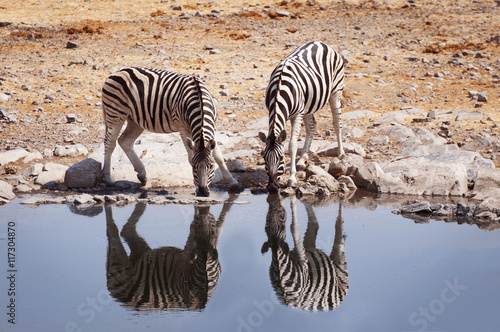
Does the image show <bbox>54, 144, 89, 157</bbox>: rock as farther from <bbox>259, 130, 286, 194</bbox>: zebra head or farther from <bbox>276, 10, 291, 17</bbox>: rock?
<bbox>276, 10, 291, 17</bbox>: rock

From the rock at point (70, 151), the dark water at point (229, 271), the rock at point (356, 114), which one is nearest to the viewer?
the dark water at point (229, 271)

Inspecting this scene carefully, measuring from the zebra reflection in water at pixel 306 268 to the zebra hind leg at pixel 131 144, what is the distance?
2827 mm

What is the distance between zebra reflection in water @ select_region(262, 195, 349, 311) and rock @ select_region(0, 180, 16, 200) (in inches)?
165

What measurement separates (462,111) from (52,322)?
11.7 m

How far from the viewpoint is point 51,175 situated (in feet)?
35.9

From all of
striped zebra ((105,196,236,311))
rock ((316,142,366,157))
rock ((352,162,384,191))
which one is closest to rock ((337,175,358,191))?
rock ((352,162,384,191))

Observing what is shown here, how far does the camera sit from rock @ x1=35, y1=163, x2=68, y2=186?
10.8 m

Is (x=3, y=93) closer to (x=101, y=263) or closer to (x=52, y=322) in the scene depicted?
(x=101, y=263)

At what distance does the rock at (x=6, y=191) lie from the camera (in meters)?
9.82

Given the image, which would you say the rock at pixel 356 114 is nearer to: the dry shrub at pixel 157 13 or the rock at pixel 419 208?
the rock at pixel 419 208

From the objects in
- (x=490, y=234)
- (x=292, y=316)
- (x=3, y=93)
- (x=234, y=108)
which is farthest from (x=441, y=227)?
(x=3, y=93)

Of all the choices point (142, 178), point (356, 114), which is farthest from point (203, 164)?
point (356, 114)

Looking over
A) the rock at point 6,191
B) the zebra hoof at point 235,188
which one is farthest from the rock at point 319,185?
the rock at point 6,191

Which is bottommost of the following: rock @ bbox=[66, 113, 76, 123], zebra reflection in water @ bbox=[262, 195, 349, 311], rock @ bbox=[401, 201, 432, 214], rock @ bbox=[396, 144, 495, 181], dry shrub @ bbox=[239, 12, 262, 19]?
zebra reflection in water @ bbox=[262, 195, 349, 311]
